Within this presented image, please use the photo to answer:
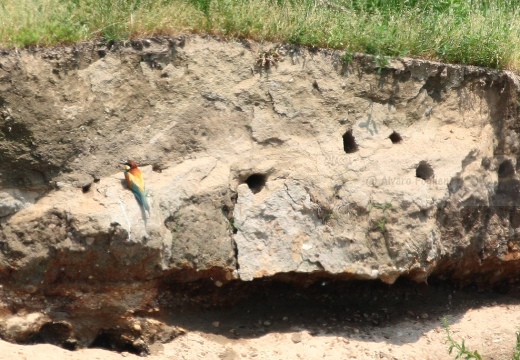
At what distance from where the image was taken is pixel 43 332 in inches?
233

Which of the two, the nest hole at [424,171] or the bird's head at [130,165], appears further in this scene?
the nest hole at [424,171]

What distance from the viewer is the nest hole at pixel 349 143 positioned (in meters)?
6.60

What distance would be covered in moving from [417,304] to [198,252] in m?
2.07

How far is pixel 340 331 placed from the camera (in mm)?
6578

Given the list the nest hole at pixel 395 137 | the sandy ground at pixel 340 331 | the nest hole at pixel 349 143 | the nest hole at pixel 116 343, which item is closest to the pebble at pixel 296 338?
the sandy ground at pixel 340 331

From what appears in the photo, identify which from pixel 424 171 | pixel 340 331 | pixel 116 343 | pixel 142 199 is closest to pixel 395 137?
pixel 424 171

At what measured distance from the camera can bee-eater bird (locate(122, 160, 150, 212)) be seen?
588 centimetres

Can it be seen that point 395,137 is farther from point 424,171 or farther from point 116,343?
point 116,343

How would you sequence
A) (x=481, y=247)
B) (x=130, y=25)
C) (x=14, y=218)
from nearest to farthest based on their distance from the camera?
1. (x=14, y=218)
2. (x=130, y=25)
3. (x=481, y=247)

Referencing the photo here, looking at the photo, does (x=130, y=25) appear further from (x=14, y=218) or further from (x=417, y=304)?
(x=417, y=304)

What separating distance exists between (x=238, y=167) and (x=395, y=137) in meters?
1.30

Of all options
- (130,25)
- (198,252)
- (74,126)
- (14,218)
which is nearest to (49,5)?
(130,25)

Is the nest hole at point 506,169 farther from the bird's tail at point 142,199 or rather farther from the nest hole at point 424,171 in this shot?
the bird's tail at point 142,199

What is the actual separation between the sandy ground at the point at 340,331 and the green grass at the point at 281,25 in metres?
1.97
